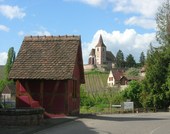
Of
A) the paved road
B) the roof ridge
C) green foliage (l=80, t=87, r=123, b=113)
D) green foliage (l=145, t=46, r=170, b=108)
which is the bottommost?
the paved road

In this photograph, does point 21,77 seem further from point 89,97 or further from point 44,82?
point 89,97

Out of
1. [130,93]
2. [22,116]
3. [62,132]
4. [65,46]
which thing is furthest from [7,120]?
[130,93]

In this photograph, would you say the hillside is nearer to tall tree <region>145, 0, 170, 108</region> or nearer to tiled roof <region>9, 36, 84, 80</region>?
tall tree <region>145, 0, 170, 108</region>

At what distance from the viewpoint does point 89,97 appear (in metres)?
56.2

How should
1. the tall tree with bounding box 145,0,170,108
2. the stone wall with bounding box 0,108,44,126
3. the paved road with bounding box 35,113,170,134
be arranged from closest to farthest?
1. the paved road with bounding box 35,113,170,134
2. the stone wall with bounding box 0,108,44,126
3. the tall tree with bounding box 145,0,170,108

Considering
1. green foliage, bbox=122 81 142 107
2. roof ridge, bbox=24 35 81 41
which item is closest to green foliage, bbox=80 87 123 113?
green foliage, bbox=122 81 142 107

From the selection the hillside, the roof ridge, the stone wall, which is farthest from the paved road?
the hillside

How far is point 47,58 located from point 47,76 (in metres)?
1.94

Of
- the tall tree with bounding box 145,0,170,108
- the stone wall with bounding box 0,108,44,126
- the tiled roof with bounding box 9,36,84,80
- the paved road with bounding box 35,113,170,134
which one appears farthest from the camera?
the tall tree with bounding box 145,0,170,108

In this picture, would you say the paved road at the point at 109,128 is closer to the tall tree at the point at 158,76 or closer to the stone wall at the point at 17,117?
the stone wall at the point at 17,117

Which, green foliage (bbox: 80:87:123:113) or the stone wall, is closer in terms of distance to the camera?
the stone wall

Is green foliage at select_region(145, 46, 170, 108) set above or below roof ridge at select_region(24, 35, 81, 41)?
below

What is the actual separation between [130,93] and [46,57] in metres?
22.2

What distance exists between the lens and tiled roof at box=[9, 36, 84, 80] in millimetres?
30125
